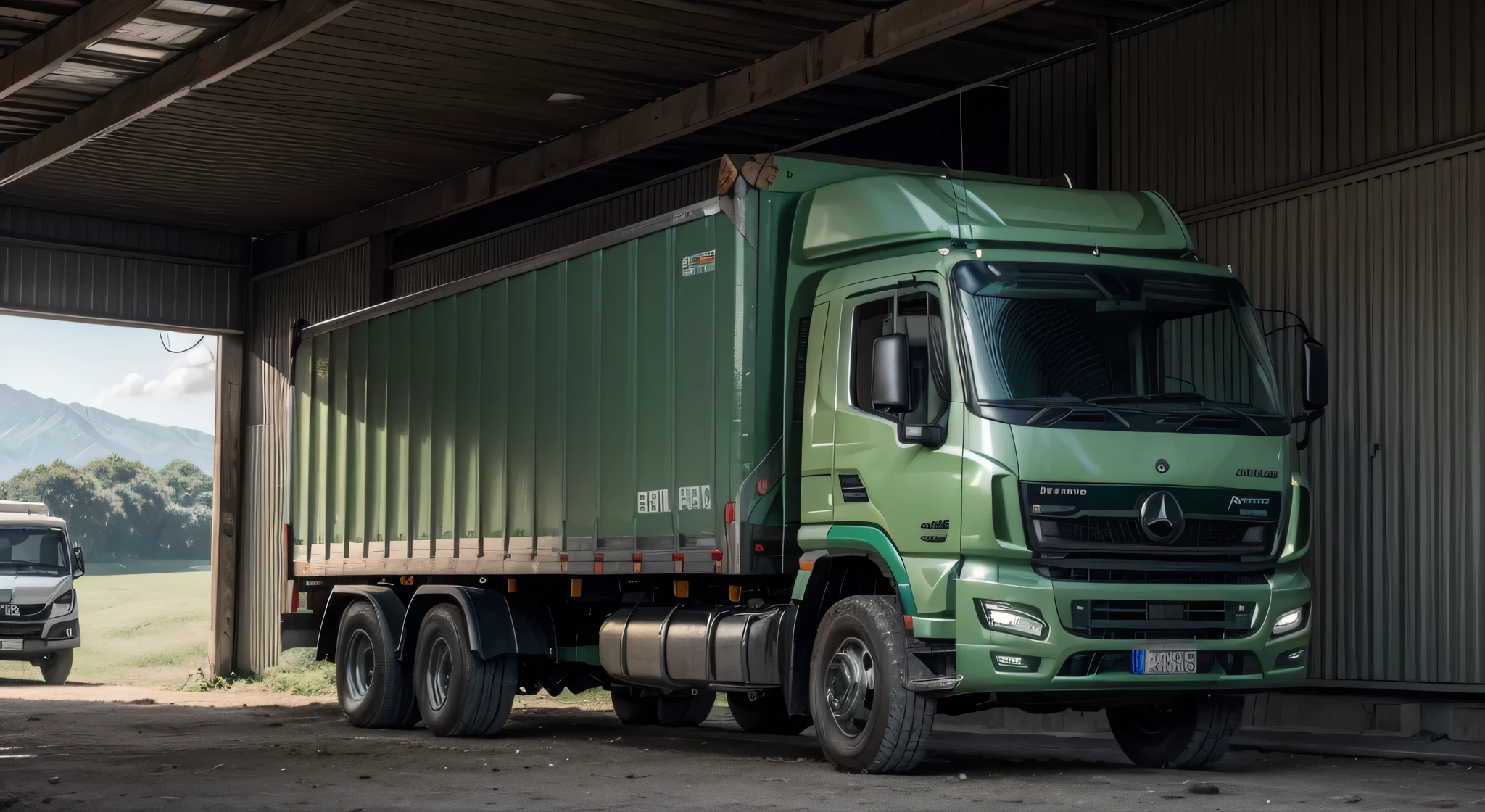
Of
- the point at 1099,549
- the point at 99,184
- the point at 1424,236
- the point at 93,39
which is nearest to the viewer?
the point at 1099,549

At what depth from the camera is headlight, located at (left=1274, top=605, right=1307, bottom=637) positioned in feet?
32.2

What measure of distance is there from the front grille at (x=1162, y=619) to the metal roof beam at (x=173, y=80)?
320 inches

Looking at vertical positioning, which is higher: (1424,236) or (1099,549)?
(1424,236)

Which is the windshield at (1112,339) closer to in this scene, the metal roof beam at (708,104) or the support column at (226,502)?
the metal roof beam at (708,104)

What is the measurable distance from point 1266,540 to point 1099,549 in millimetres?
1136

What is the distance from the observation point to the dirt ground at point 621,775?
8906 millimetres

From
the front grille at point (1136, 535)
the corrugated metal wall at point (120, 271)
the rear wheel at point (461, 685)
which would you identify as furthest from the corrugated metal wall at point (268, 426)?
the front grille at point (1136, 535)

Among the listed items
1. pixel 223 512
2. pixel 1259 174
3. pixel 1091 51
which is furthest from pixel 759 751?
pixel 223 512

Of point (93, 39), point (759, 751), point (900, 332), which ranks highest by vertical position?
point (93, 39)

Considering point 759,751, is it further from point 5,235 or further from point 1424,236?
point 5,235

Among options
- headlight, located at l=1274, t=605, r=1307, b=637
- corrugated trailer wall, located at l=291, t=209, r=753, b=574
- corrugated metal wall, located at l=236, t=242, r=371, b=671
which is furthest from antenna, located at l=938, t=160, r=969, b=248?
corrugated metal wall, located at l=236, t=242, r=371, b=671

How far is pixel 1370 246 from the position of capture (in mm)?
12516

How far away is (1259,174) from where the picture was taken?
44.3ft

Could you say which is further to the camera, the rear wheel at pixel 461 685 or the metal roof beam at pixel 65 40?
the metal roof beam at pixel 65 40
